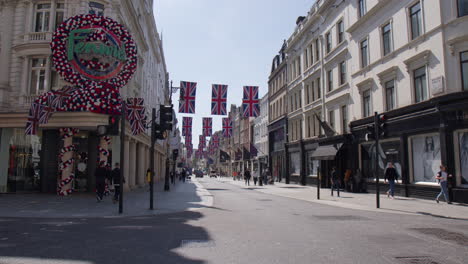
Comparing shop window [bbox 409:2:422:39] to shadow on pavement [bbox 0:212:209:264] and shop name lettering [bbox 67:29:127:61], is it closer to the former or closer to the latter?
shadow on pavement [bbox 0:212:209:264]

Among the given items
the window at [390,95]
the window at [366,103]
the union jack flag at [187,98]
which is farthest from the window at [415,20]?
the union jack flag at [187,98]

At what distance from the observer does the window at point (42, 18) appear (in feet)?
70.4

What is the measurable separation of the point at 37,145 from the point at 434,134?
73.2 feet

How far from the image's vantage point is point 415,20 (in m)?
19.5

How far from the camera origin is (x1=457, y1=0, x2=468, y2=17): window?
1620 centimetres

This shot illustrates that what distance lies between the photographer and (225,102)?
90.5 ft

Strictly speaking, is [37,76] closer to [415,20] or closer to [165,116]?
[165,116]

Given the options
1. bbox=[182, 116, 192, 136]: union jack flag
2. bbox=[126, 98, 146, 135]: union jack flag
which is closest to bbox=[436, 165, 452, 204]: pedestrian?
bbox=[126, 98, 146, 135]: union jack flag

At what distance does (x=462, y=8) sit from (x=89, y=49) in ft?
59.6

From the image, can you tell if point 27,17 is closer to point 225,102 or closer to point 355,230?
point 225,102

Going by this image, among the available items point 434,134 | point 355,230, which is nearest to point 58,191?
point 355,230

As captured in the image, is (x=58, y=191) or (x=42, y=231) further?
(x=58, y=191)

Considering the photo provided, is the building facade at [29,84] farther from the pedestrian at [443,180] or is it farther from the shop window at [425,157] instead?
the shop window at [425,157]

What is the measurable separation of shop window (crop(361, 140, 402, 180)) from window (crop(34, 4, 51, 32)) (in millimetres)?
21606
